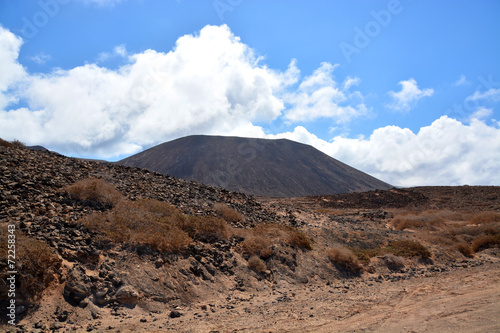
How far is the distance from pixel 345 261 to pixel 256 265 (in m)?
3.85

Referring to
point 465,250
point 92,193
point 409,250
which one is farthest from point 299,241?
point 465,250

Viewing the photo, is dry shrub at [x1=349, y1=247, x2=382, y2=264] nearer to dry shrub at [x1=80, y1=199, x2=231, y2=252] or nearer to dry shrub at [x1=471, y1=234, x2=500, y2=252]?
dry shrub at [x1=80, y1=199, x2=231, y2=252]

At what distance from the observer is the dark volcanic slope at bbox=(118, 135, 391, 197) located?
251 feet

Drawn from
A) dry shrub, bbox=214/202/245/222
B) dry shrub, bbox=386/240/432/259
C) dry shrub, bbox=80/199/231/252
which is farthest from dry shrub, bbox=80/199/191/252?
dry shrub, bbox=386/240/432/259

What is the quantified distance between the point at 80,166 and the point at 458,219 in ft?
84.7

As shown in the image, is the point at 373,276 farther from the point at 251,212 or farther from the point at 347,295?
the point at 251,212

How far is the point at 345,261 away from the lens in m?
11.2

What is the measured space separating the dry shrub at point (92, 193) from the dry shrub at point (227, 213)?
380 cm

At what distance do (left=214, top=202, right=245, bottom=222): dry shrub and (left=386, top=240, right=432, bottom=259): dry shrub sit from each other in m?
6.68

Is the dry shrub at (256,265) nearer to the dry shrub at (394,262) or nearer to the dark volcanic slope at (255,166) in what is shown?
the dry shrub at (394,262)

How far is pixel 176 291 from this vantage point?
23.8 feet

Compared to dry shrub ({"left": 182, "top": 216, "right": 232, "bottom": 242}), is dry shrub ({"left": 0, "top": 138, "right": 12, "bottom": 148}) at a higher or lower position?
higher

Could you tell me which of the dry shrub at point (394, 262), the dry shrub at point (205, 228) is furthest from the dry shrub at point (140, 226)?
the dry shrub at point (394, 262)

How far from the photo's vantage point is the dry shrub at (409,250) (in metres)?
12.9
